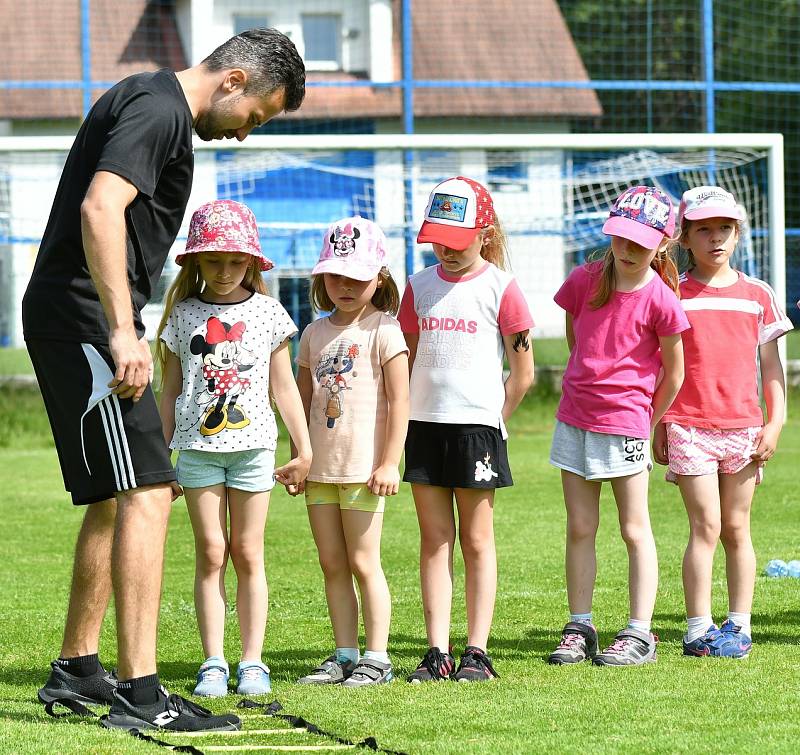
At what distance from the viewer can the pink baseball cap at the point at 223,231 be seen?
4258 millimetres

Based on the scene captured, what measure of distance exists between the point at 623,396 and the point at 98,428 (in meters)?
1.93

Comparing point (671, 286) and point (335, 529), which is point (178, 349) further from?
point (671, 286)

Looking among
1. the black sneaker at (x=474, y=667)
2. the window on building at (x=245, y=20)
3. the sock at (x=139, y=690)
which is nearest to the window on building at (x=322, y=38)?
the window on building at (x=245, y=20)

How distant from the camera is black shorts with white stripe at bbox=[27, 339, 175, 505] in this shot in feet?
11.9

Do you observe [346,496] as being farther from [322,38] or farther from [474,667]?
[322,38]

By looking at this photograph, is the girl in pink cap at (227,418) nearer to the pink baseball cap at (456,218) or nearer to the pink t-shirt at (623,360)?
the pink baseball cap at (456,218)

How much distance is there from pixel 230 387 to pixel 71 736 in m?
1.24

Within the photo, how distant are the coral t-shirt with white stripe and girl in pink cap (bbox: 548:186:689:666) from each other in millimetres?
153

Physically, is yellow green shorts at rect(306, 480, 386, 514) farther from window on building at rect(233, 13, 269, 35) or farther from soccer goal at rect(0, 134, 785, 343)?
window on building at rect(233, 13, 269, 35)

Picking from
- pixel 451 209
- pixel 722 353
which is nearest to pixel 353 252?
pixel 451 209

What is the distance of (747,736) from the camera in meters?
3.49

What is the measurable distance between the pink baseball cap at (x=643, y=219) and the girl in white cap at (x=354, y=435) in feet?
2.85

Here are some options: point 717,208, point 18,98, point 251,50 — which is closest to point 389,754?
point 251,50

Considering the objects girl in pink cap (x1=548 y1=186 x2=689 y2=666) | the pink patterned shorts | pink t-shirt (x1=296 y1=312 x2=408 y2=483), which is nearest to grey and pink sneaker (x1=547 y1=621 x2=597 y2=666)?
girl in pink cap (x1=548 y1=186 x2=689 y2=666)
